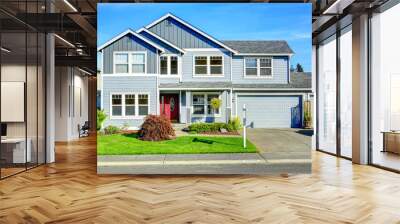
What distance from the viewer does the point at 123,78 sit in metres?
6.08

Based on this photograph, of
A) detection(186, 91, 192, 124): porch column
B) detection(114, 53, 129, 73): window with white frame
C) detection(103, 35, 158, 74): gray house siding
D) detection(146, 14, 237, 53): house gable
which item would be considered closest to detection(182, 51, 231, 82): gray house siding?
detection(146, 14, 237, 53): house gable

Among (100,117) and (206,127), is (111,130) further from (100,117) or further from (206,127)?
(206,127)

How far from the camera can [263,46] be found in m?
6.08

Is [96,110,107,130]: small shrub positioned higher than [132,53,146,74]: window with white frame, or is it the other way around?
[132,53,146,74]: window with white frame

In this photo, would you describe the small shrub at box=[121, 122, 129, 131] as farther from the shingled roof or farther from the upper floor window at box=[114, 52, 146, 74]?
the shingled roof

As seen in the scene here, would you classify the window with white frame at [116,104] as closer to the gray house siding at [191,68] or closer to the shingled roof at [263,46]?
the gray house siding at [191,68]

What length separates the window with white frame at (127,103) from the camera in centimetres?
602

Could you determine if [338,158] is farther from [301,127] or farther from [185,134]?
[185,134]

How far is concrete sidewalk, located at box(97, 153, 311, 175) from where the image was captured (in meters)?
6.05

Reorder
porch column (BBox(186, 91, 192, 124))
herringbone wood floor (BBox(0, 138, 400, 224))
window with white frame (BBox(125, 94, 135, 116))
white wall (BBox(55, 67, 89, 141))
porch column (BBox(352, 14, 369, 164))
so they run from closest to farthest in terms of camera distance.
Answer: herringbone wood floor (BBox(0, 138, 400, 224)) < window with white frame (BBox(125, 94, 135, 116)) < porch column (BBox(186, 91, 192, 124)) < porch column (BBox(352, 14, 369, 164)) < white wall (BBox(55, 67, 89, 141))

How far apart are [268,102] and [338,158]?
333cm

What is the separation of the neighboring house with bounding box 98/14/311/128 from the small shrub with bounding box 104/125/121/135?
Result: 0.10m

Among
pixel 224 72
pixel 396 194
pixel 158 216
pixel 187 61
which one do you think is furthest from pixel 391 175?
pixel 158 216

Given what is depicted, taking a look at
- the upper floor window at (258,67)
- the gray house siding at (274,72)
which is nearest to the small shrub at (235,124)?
the gray house siding at (274,72)
